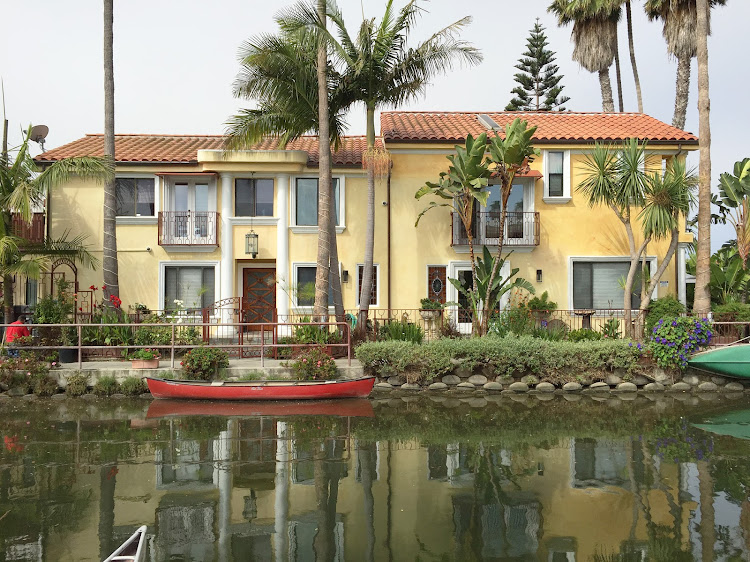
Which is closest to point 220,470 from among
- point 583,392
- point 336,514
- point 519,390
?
point 336,514

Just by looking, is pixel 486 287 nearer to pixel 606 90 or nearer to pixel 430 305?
pixel 430 305

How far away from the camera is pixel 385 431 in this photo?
11.5 m

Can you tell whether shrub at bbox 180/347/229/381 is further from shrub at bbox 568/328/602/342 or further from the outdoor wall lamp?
shrub at bbox 568/328/602/342

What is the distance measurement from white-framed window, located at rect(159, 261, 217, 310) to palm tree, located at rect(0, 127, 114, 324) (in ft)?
10.7

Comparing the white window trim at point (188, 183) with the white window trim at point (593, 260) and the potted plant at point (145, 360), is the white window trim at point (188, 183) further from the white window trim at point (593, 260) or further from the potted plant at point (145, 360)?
the white window trim at point (593, 260)

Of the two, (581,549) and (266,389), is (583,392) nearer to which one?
(266,389)

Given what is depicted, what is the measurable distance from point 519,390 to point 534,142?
28.4ft

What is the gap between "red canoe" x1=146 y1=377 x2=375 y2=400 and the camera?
13.6 m

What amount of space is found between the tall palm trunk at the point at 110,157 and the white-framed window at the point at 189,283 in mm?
2571

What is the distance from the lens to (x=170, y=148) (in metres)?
21.4

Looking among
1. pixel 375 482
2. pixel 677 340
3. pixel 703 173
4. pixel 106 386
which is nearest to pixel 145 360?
pixel 106 386

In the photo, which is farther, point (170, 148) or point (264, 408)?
point (170, 148)

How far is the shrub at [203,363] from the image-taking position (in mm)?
14312

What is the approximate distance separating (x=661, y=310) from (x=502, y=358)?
559 cm
